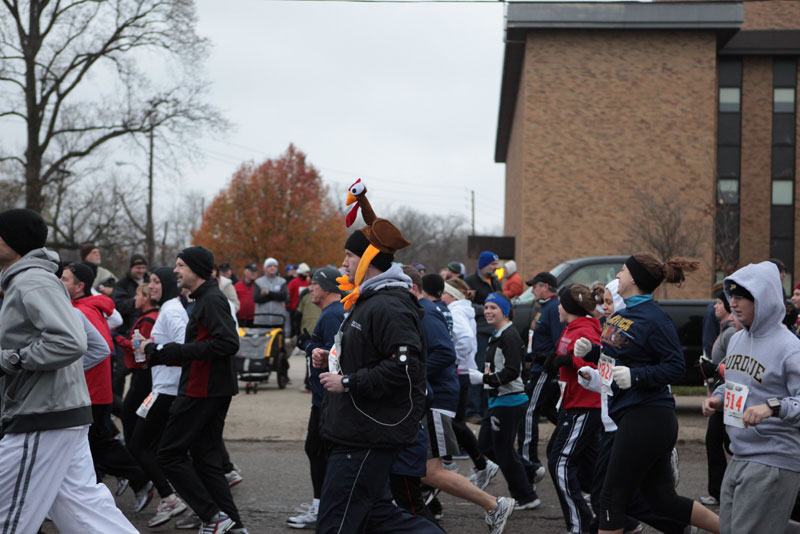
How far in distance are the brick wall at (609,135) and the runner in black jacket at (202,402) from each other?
2508 cm

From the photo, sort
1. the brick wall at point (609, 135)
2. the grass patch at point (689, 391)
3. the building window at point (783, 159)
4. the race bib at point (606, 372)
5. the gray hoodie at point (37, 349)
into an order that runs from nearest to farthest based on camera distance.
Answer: the gray hoodie at point (37, 349)
the race bib at point (606, 372)
the grass patch at point (689, 391)
the brick wall at point (609, 135)
the building window at point (783, 159)

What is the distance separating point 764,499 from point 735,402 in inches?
19.8

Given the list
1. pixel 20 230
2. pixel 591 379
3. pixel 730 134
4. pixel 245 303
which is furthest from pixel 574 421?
pixel 730 134

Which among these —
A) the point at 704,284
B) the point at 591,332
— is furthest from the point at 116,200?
the point at 591,332

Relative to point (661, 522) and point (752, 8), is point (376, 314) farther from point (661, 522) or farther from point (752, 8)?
point (752, 8)

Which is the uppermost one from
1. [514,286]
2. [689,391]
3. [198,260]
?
[198,260]

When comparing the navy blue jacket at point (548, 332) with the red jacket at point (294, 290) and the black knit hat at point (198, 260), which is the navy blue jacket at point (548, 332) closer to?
the black knit hat at point (198, 260)

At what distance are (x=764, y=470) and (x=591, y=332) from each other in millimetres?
2561

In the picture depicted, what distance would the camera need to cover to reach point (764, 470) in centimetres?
435

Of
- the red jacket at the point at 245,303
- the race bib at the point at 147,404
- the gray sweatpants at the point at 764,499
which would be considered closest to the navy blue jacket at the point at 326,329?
the race bib at the point at 147,404

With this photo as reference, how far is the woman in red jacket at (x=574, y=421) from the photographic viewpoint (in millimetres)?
6359

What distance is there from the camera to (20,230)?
14.6 ft

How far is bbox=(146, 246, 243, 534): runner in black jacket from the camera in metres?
6.23

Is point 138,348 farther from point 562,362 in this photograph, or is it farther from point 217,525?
point 562,362
